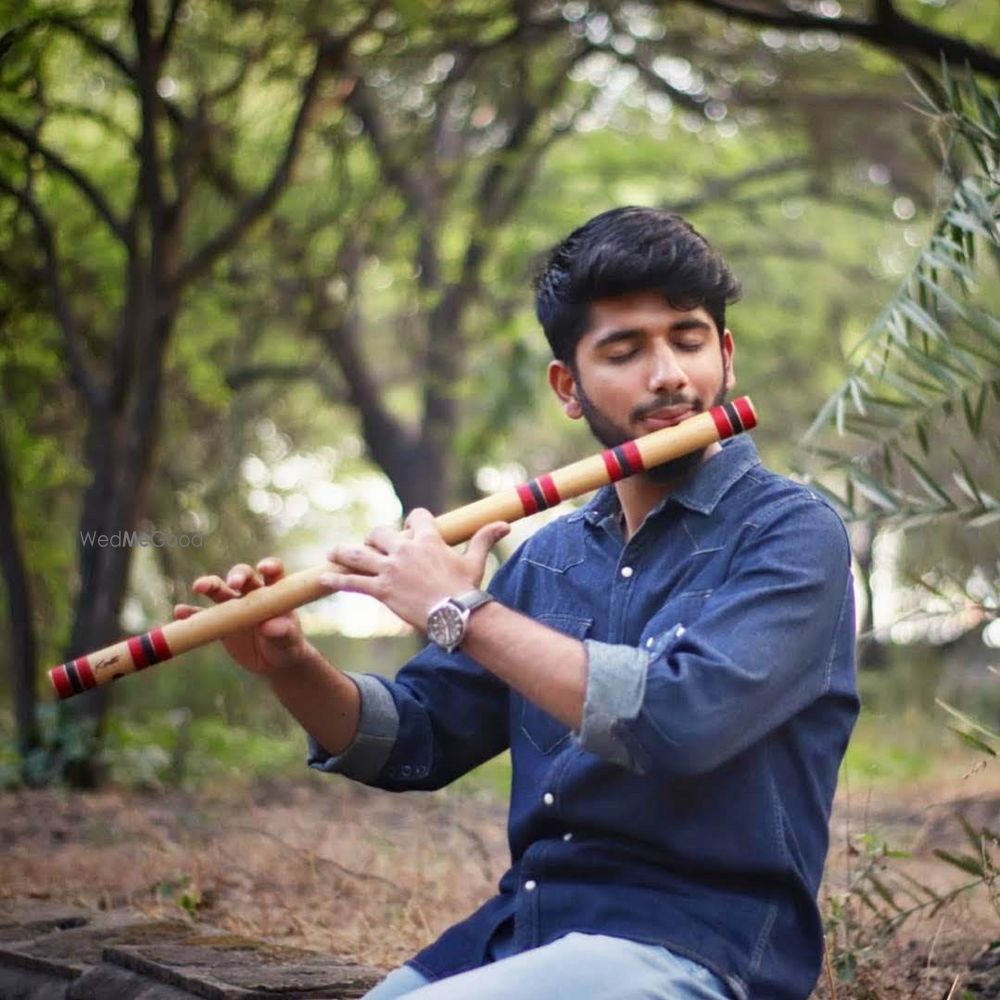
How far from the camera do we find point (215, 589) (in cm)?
248

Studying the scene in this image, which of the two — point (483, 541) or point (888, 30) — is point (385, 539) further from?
point (888, 30)

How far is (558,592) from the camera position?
8.25ft

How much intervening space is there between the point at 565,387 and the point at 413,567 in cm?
57

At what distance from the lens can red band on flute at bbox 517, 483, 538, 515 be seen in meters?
2.51

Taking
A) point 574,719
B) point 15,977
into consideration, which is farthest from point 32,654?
point 574,719

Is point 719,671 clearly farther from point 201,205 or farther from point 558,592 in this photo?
point 201,205

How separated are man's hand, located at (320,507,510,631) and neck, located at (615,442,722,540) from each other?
0.29 meters

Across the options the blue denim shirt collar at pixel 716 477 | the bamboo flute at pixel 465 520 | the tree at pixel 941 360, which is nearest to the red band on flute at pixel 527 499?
the bamboo flute at pixel 465 520

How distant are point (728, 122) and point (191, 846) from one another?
23.3 ft

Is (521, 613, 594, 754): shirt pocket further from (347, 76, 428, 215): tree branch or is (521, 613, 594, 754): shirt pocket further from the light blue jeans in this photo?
(347, 76, 428, 215): tree branch

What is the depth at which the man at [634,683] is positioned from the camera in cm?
203

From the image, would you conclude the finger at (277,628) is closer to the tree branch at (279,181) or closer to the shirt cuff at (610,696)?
the shirt cuff at (610,696)

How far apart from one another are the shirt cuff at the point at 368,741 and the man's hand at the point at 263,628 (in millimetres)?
112

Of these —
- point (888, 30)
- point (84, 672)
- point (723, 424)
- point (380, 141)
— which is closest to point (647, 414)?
point (723, 424)
